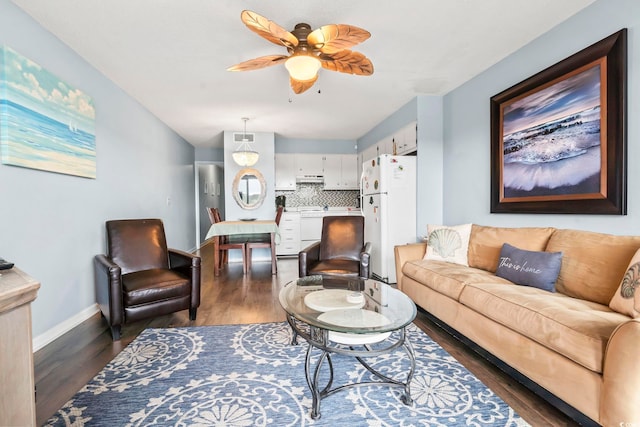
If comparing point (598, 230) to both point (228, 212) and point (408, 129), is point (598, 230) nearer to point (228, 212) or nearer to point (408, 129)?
point (408, 129)

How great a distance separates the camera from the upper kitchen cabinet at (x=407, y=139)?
402 centimetres

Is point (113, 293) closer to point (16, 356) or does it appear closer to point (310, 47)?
point (16, 356)

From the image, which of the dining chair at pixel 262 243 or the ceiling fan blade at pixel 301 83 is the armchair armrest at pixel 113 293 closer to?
the ceiling fan blade at pixel 301 83

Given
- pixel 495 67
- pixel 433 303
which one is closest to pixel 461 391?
pixel 433 303

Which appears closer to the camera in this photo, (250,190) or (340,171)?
(250,190)

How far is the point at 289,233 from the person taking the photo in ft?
19.7

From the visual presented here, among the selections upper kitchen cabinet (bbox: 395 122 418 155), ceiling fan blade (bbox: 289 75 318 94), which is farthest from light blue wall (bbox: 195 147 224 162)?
ceiling fan blade (bbox: 289 75 318 94)

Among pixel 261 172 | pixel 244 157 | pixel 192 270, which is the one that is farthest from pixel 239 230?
pixel 261 172

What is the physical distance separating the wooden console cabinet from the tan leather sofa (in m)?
2.05

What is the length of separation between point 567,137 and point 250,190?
486 centimetres

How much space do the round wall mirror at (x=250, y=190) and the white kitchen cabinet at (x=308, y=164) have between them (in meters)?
1.03

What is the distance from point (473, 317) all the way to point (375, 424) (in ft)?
3.30

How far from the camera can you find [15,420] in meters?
0.85

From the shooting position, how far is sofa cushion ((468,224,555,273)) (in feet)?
7.65
